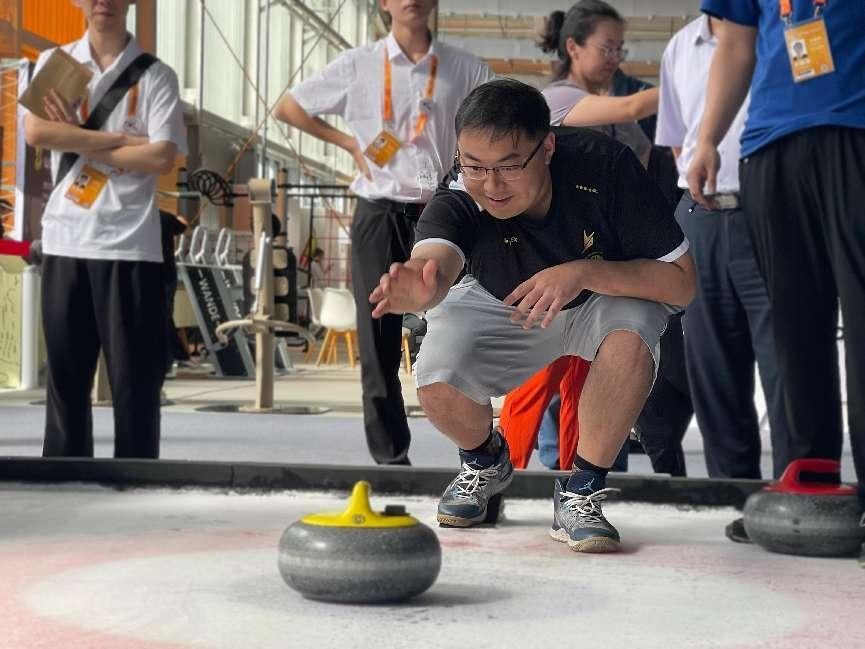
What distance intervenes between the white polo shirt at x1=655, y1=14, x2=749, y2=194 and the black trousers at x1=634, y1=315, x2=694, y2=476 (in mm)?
490

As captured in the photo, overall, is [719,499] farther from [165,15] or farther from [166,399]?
[165,15]

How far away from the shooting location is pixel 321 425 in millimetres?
5965

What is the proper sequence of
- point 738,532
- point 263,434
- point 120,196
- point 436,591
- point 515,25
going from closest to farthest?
point 436,591
point 738,532
point 120,196
point 263,434
point 515,25

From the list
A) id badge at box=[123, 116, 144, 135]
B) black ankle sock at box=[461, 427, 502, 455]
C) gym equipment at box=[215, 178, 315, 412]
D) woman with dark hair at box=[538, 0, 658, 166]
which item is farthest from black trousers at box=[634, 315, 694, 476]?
gym equipment at box=[215, 178, 315, 412]

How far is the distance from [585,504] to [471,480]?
10.3 inches

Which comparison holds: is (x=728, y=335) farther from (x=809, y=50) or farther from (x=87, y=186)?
(x=87, y=186)

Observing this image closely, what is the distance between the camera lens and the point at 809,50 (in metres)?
2.19

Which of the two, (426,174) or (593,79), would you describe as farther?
(426,174)

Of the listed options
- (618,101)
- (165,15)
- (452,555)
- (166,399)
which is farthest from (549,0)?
(452,555)

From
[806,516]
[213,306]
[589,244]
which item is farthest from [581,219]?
[213,306]

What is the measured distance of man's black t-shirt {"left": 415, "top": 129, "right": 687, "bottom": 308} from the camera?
227 cm

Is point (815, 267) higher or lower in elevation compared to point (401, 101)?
lower

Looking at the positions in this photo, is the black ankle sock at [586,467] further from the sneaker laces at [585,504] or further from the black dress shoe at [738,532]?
the black dress shoe at [738,532]

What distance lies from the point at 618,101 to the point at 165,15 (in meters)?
12.8
